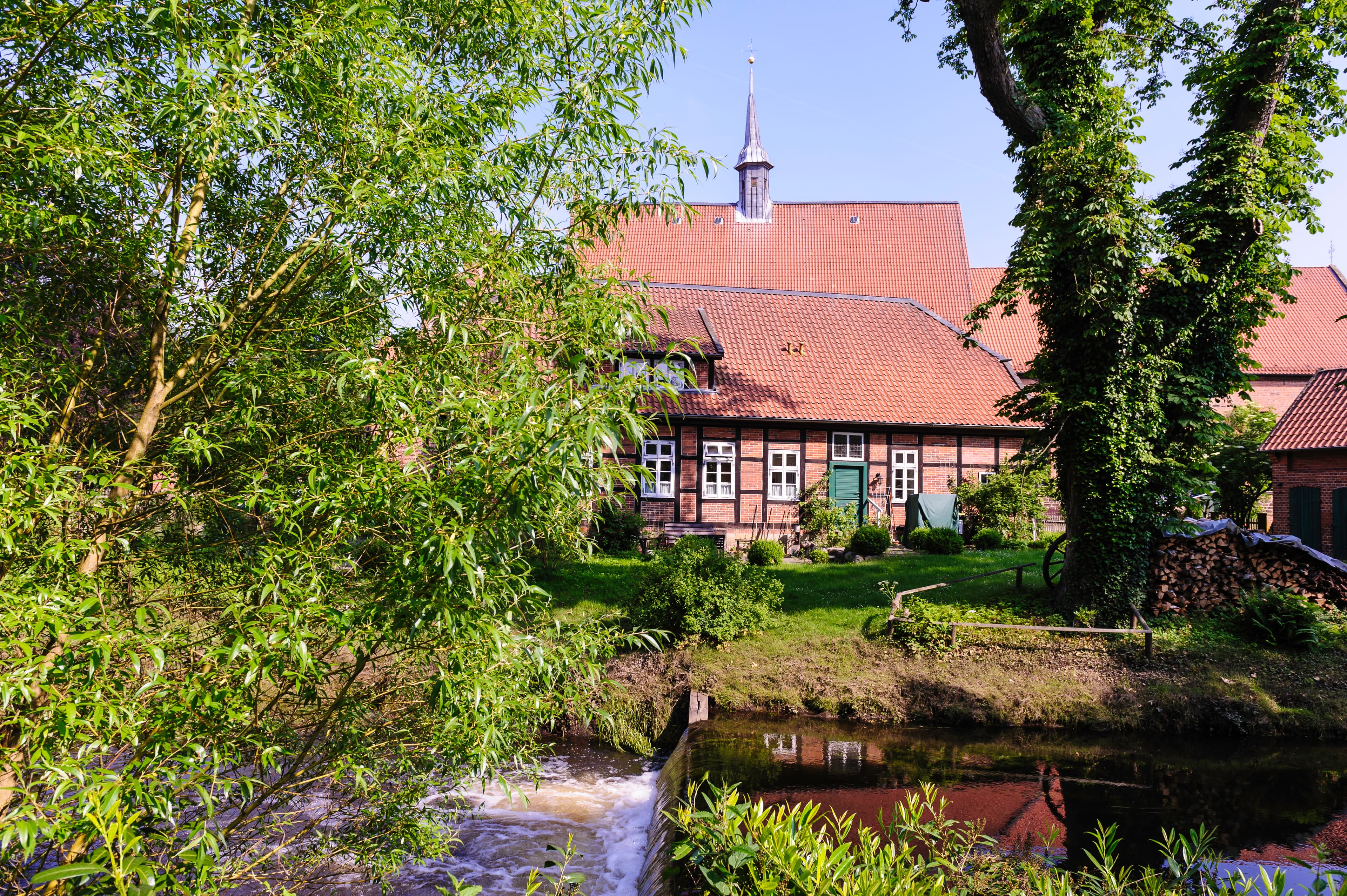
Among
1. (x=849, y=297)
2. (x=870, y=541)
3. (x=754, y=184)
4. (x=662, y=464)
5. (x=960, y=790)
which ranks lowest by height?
(x=960, y=790)

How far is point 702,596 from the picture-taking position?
9695 millimetres

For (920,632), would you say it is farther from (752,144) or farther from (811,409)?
(752,144)

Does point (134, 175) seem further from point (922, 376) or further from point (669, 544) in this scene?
point (922, 376)

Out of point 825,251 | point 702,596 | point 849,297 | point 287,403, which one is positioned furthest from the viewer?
point 825,251

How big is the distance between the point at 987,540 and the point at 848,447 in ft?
12.4

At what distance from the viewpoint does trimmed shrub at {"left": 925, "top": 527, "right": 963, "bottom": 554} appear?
15.3 m

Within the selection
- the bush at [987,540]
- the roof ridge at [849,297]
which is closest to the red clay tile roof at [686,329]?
the roof ridge at [849,297]

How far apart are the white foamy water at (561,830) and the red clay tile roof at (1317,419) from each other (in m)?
18.7

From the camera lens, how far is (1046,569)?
1073cm

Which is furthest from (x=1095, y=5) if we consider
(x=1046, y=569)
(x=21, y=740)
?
(x=21, y=740)

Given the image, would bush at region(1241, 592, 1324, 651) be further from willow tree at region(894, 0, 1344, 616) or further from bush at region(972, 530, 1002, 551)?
bush at region(972, 530, 1002, 551)

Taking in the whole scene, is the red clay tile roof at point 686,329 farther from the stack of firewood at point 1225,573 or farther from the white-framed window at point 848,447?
the stack of firewood at point 1225,573

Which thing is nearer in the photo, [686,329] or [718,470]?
[718,470]

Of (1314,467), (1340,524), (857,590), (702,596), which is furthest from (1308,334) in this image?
(702,596)
